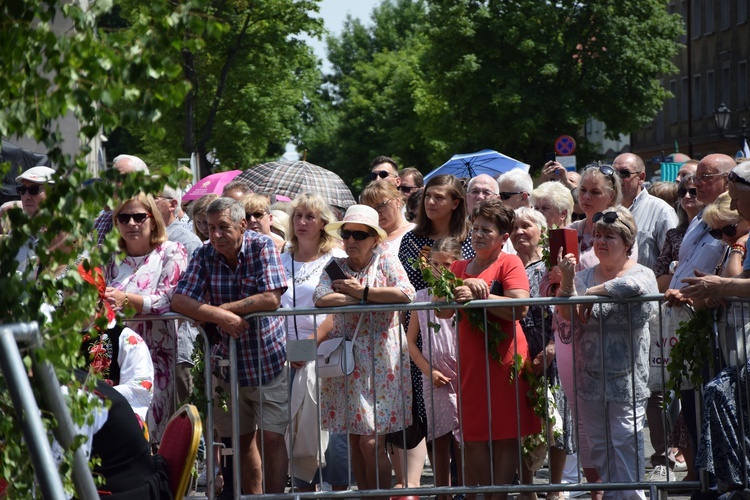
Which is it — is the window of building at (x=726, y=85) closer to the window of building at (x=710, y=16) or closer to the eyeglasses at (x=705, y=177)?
the window of building at (x=710, y=16)

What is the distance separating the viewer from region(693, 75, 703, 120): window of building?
5603cm

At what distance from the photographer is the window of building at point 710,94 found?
54281mm

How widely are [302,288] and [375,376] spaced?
1011 mm

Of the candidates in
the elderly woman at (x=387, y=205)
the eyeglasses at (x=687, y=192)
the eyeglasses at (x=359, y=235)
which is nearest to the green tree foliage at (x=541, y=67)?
the eyeglasses at (x=687, y=192)

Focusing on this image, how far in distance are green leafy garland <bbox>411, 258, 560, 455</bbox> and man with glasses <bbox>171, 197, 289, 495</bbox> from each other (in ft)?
Answer: 2.89

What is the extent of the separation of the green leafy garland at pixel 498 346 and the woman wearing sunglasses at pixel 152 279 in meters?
1.50

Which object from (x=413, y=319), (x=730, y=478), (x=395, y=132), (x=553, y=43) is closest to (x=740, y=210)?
(x=730, y=478)

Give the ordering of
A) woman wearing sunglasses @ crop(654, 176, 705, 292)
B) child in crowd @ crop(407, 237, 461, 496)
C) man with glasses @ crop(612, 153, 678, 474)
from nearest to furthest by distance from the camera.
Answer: child in crowd @ crop(407, 237, 461, 496) → woman wearing sunglasses @ crop(654, 176, 705, 292) → man with glasses @ crop(612, 153, 678, 474)

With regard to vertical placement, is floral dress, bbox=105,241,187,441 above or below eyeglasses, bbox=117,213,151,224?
below

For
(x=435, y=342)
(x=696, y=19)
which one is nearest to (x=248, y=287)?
(x=435, y=342)

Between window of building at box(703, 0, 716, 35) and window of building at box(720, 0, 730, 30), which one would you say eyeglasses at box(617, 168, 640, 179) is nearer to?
window of building at box(720, 0, 730, 30)

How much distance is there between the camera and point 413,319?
6953 millimetres

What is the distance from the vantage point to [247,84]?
121 ft

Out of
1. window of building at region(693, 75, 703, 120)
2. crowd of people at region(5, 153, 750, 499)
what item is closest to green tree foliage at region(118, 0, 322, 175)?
window of building at region(693, 75, 703, 120)
